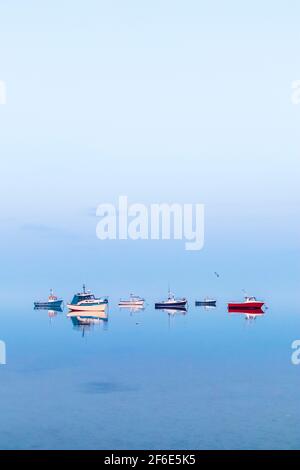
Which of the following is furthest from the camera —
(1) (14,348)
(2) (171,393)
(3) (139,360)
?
(1) (14,348)

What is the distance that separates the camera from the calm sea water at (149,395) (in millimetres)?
63844

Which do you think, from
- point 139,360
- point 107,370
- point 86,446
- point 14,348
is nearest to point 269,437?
point 86,446

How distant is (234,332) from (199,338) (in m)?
21.4

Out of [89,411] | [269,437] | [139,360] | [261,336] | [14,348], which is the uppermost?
[261,336]

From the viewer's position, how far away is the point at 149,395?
83.9 meters

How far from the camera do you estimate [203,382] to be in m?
93.6

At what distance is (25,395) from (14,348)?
195 ft

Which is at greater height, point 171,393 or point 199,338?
point 199,338

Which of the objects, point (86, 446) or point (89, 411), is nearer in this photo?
point (86, 446)

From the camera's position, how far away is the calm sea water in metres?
63.8

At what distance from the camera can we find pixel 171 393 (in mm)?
84875
